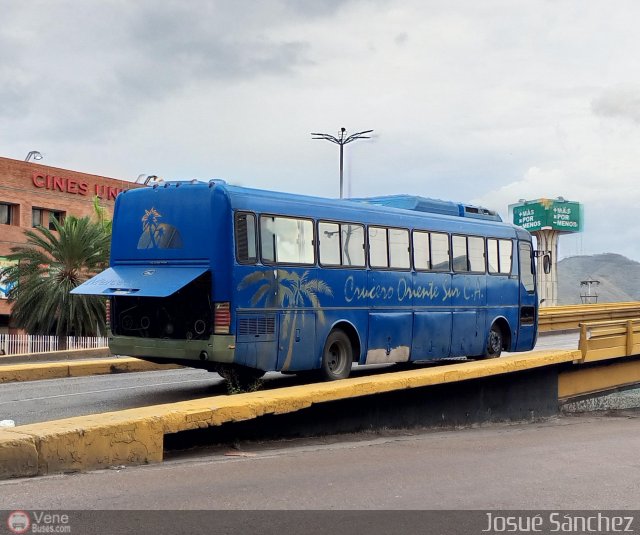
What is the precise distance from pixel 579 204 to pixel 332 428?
124 metres

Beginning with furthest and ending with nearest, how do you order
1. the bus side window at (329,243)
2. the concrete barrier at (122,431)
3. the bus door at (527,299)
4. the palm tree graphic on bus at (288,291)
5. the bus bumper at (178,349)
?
the bus door at (527,299), the bus side window at (329,243), the palm tree graphic on bus at (288,291), the bus bumper at (178,349), the concrete barrier at (122,431)

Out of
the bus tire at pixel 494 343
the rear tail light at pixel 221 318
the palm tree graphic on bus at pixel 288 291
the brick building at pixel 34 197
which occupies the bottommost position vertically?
the bus tire at pixel 494 343

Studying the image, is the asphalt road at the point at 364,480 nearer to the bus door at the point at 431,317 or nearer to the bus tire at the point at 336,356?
the bus tire at the point at 336,356

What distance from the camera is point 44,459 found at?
25.7 ft

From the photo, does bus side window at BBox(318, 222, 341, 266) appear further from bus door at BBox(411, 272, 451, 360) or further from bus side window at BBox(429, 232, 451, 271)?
bus side window at BBox(429, 232, 451, 271)

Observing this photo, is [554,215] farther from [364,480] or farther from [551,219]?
[364,480]

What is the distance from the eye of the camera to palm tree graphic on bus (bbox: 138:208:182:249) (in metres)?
13.5

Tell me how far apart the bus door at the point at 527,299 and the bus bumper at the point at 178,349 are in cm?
929

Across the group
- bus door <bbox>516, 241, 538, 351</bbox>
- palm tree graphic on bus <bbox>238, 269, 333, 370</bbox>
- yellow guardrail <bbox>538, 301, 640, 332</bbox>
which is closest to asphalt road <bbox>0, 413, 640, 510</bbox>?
palm tree graphic on bus <bbox>238, 269, 333, 370</bbox>

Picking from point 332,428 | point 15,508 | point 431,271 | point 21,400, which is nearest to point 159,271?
point 21,400

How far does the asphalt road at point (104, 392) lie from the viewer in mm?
12245

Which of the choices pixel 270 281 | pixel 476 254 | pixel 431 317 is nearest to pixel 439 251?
pixel 431 317

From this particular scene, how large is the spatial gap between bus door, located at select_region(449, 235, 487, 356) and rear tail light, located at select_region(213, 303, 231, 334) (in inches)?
249

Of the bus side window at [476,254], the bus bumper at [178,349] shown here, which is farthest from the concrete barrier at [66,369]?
the bus side window at [476,254]
